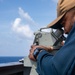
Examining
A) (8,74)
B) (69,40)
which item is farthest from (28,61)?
(8,74)

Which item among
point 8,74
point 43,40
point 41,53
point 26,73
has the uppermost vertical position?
point 26,73

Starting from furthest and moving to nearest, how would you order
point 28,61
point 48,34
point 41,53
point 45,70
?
point 48,34 < point 28,61 < point 41,53 < point 45,70

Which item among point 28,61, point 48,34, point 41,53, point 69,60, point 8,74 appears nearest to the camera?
point 69,60

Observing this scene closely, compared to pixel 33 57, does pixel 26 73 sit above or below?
above

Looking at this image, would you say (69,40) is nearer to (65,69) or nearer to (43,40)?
(65,69)

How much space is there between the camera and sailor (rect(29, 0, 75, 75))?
5.48ft

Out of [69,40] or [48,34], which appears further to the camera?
[48,34]

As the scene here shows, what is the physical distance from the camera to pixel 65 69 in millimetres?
1670

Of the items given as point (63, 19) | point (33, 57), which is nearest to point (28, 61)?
point (33, 57)

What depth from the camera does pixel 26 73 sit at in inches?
189

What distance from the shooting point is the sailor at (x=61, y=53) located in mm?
1670

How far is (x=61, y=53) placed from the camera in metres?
1.71

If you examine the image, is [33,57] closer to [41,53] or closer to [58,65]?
[41,53]

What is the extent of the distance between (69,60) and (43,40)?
70 cm
